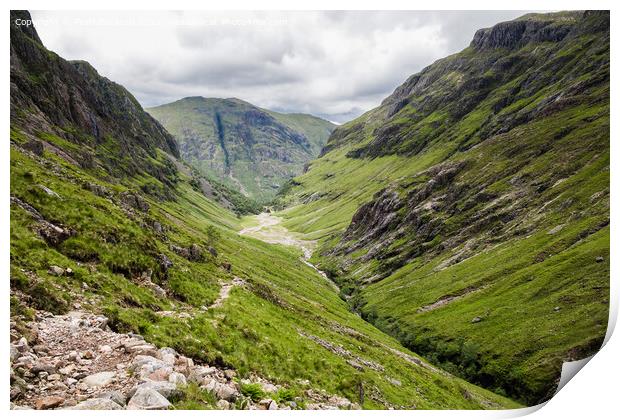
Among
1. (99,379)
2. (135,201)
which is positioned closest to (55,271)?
(99,379)

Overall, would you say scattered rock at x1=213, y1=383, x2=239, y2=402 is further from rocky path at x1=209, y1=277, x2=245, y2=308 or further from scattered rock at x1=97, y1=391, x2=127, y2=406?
rocky path at x1=209, y1=277, x2=245, y2=308

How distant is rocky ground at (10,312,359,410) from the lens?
14578 mm

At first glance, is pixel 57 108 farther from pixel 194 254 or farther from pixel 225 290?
pixel 225 290

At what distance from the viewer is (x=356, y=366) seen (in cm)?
4191

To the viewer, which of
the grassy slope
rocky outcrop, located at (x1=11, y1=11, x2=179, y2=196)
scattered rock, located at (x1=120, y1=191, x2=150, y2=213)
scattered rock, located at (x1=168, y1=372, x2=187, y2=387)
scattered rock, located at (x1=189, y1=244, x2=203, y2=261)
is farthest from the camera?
rocky outcrop, located at (x1=11, y1=11, x2=179, y2=196)

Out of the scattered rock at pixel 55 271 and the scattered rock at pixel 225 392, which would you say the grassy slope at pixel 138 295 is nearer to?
the scattered rock at pixel 55 271

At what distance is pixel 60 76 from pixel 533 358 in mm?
206711

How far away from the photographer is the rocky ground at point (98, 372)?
14578mm

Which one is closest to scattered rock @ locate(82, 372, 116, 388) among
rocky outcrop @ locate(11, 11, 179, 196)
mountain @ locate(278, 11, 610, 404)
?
rocky outcrop @ locate(11, 11, 179, 196)

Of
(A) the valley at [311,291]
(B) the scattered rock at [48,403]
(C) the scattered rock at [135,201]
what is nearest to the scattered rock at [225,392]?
(A) the valley at [311,291]

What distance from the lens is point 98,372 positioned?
52.6ft

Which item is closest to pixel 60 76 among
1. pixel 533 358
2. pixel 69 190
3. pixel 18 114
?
pixel 18 114
